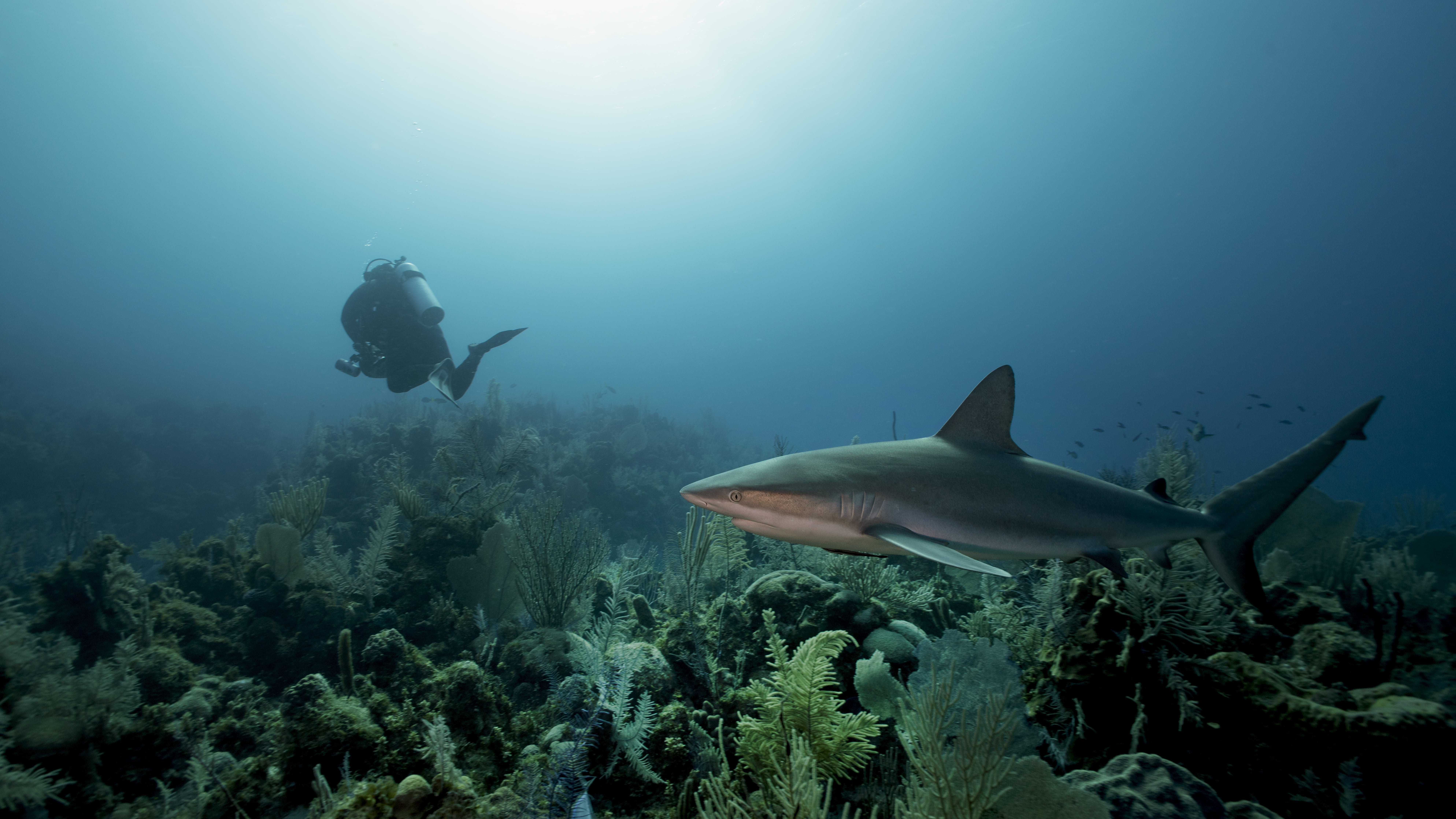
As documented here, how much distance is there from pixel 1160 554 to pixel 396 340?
15.5 meters

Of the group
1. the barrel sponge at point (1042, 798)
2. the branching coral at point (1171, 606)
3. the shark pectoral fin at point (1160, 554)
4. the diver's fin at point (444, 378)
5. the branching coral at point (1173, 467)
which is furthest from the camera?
the diver's fin at point (444, 378)

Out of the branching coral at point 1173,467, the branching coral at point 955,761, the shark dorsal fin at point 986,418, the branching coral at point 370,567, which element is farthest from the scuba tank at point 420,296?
the branching coral at point 1173,467

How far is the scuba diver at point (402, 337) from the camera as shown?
13.1 metres

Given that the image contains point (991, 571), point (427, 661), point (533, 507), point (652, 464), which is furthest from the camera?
point (652, 464)

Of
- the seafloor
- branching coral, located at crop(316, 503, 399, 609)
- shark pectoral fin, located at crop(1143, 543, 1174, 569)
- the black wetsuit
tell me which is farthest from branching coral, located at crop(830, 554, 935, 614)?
the black wetsuit

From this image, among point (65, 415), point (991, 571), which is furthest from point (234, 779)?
point (65, 415)

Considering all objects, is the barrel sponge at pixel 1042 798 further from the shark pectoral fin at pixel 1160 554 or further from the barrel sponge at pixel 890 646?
the barrel sponge at pixel 890 646

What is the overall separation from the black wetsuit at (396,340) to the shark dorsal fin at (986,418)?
496 inches

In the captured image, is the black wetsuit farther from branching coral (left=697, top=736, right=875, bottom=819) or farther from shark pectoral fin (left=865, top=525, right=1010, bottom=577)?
shark pectoral fin (left=865, top=525, right=1010, bottom=577)

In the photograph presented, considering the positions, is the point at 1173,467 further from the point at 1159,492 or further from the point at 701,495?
the point at 701,495

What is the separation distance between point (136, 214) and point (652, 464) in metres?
183

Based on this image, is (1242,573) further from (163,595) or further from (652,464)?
(652,464)

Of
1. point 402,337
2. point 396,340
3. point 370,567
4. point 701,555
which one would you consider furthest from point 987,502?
point 396,340

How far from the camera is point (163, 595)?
6191 mm
